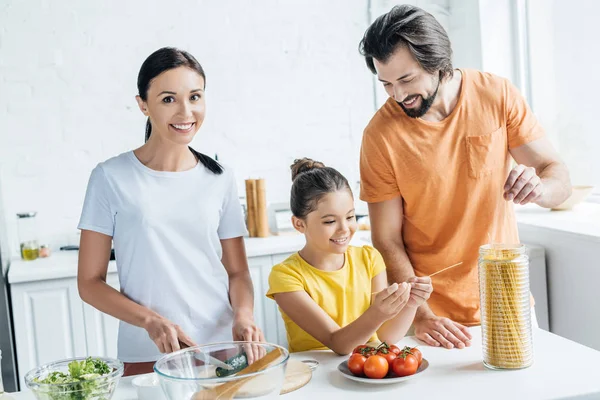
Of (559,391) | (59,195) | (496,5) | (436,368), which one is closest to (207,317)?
(436,368)

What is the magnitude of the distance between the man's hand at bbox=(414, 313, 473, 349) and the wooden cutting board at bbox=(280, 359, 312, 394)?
1.14 ft

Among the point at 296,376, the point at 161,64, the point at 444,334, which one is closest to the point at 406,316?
the point at 444,334

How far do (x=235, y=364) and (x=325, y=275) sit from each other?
556mm

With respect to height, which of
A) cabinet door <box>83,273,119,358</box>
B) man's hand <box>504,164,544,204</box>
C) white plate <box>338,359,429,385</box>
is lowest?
cabinet door <box>83,273,119,358</box>

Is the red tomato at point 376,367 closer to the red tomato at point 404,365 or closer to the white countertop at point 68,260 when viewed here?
the red tomato at point 404,365

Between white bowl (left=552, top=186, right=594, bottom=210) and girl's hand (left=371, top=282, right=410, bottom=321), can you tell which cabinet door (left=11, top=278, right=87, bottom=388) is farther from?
white bowl (left=552, top=186, right=594, bottom=210)

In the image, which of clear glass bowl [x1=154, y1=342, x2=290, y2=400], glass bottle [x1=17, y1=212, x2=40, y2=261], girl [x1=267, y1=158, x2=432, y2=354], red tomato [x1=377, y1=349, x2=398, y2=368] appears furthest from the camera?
glass bottle [x1=17, y1=212, x2=40, y2=261]

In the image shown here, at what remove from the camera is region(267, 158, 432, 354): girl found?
176 cm

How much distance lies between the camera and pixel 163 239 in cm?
173

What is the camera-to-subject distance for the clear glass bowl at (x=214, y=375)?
115 centimetres

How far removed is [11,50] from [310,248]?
2236 millimetres

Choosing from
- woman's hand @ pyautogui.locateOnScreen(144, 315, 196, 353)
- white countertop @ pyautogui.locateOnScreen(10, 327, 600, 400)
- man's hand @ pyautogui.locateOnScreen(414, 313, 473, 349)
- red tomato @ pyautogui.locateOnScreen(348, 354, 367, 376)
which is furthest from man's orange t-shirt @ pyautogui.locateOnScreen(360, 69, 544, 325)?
woman's hand @ pyautogui.locateOnScreen(144, 315, 196, 353)

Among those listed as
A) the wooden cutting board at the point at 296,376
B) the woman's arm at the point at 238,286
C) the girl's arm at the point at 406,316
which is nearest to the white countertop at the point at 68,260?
the woman's arm at the point at 238,286

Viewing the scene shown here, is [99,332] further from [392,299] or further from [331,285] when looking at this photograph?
[392,299]
